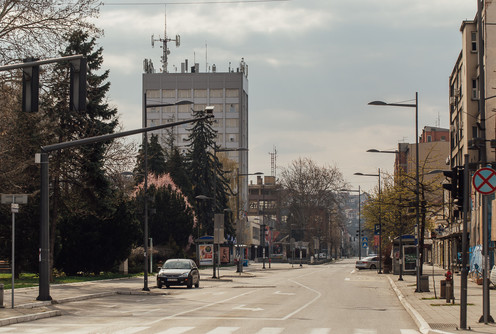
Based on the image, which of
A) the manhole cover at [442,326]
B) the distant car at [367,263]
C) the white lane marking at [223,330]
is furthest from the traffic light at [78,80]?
the distant car at [367,263]

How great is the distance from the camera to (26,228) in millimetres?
43938

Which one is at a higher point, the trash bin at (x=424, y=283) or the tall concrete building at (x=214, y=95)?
the tall concrete building at (x=214, y=95)

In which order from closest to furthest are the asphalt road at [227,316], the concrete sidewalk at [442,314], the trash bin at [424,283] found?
the concrete sidewalk at [442,314]
the asphalt road at [227,316]
the trash bin at [424,283]

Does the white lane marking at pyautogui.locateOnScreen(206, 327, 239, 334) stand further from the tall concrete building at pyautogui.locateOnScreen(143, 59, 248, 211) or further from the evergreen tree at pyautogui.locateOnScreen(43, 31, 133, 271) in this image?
the tall concrete building at pyautogui.locateOnScreen(143, 59, 248, 211)

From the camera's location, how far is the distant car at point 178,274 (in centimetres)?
3922

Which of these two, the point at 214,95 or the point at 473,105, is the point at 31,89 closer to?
the point at 473,105

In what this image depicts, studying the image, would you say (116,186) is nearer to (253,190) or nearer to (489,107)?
(489,107)

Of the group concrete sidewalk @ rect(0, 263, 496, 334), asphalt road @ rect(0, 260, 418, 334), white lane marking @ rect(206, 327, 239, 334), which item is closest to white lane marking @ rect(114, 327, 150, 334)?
asphalt road @ rect(0, 260, 418, 334)

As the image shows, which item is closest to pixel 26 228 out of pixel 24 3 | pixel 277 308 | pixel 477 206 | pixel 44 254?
pixel 24 3

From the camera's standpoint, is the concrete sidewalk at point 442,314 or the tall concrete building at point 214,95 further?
the tall concrete building at point 214,95

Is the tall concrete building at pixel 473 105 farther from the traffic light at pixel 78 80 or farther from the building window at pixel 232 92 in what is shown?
the building window at pixel 232 92

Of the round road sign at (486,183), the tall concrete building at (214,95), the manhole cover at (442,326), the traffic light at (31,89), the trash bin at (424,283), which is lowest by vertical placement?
the trash bin at (424,283)

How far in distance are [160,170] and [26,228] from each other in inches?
2145

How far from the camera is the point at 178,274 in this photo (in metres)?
39.6
